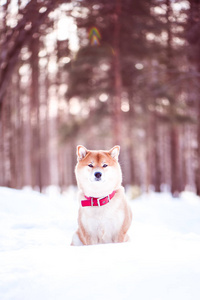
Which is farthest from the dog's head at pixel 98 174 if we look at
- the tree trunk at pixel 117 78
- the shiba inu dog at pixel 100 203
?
the tree trunk at pixel 117 78

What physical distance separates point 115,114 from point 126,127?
392 cm

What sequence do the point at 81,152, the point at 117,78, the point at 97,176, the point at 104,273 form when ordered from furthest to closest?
the point at 117,78, the point at 81,152, the point at 97,176, the point at 104,273

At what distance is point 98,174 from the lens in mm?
3520

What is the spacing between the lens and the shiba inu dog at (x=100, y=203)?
3559 mm

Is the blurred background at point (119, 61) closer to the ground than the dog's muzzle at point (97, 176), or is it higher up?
higher up

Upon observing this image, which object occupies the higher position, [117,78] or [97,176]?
[117,78]

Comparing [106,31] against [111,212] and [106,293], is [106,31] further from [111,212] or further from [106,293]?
[106,293]

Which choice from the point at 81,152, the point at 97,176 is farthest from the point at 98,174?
the point at 81,152

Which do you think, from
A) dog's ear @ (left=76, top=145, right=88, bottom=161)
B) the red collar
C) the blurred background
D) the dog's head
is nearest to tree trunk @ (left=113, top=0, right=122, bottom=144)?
the blurred background

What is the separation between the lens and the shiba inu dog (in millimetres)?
3559

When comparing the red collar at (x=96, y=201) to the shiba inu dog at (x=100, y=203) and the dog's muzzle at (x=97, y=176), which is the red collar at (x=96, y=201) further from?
the dog's muzzle at (x=97, y=176)

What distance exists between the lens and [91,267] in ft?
8.32

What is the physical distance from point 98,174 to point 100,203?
35cm

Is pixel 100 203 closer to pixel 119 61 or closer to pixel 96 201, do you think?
pixel 96 201
